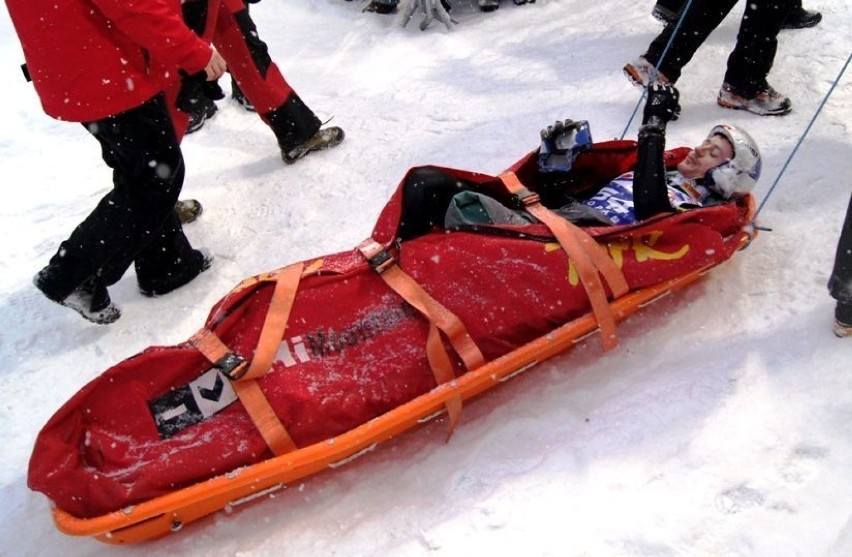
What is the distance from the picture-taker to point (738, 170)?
98.1 inches

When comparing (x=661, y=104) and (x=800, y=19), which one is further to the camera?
(x=800, y=19)

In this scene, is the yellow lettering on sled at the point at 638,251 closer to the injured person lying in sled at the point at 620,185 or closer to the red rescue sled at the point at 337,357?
the red rescue sled at the point at 337,357

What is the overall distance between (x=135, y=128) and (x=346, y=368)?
116 centimetres

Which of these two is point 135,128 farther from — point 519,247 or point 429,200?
point 519,247

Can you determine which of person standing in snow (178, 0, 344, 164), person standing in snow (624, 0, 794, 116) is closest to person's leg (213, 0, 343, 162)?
person standing in snow (178, 0, 344, 164)

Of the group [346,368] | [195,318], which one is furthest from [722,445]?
[195,318]

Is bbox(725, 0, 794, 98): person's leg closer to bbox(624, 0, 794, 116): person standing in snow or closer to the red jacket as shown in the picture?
bbox(624, 0, 794, 116): person standing in snow

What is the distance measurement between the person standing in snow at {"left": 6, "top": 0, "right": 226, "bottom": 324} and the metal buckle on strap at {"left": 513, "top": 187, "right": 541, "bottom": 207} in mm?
1161

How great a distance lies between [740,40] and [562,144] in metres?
1.37

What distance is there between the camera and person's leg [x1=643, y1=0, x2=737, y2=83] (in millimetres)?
3225

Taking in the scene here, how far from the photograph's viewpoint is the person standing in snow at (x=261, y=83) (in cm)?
312

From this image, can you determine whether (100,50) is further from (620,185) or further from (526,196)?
(620,185)

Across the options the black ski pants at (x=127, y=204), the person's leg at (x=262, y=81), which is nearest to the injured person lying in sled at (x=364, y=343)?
the black ski pants at (x=127, y=204)

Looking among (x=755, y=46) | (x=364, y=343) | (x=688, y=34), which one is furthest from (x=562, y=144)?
(x=755, y=46)
